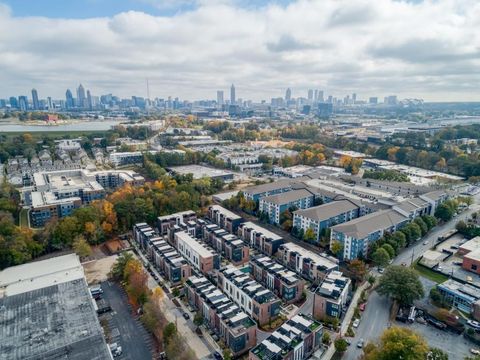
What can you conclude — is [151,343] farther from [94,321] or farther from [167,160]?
[167,160]

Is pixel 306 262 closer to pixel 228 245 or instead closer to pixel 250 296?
pixel 250 296

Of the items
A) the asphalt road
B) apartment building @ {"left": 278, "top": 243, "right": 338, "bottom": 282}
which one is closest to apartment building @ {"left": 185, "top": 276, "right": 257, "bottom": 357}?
the asphalt road

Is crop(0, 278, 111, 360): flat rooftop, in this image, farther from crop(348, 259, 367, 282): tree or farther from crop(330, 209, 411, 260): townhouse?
crop(330, 209, 411, 260): townhouse

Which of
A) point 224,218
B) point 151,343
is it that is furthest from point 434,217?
point 151,343

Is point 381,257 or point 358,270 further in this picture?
point 381,257

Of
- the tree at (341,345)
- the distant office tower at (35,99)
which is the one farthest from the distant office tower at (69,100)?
the tree at (341,345)

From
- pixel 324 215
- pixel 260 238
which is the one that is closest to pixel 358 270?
pixel 324 215

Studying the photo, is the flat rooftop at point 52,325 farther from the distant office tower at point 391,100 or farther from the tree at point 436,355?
the distant office tower at point 391,100
